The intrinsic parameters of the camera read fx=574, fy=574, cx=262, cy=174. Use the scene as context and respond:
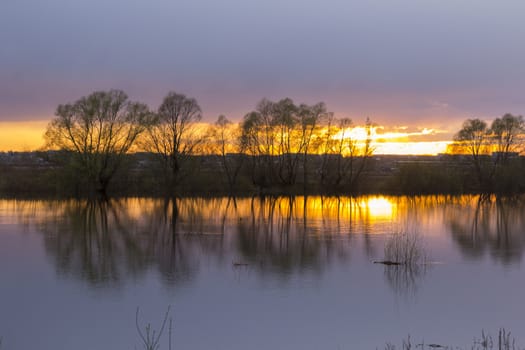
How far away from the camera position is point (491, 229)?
24047 mm

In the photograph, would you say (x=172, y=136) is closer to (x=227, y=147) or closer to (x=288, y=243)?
(x=227, y=147)

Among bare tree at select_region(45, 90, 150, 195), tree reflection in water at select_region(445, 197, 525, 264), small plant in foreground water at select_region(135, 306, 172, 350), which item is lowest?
small plant in foreground water at select_region(135, 306, 172, 350)

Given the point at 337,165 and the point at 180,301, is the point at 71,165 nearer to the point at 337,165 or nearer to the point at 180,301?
the point at 337,165

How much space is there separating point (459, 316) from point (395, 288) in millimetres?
2337

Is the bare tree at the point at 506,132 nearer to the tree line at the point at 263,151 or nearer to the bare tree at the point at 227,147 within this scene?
the tree line at the point at 263,151

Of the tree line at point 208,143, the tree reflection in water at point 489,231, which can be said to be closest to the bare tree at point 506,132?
the tree line at point 208,143

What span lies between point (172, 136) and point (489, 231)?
3169cm

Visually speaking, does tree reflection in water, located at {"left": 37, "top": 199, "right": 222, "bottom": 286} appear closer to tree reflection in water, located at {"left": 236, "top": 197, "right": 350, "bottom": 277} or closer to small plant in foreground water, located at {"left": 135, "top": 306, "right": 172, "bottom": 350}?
tree reflection in water, located at {"left": 236, "top": 197, "right": 350, "bottom": 277}

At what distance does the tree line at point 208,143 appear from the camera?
45.5 m

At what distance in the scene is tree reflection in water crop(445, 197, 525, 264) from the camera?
707 inches

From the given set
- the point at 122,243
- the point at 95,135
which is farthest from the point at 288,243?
the point at 95,135

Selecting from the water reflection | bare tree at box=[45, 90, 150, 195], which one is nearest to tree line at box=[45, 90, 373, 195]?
bare tree at box=[45, 90, 150, 195]

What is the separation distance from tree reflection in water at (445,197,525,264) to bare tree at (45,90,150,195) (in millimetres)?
26313

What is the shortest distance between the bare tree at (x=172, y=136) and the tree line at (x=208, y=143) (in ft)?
0.28
